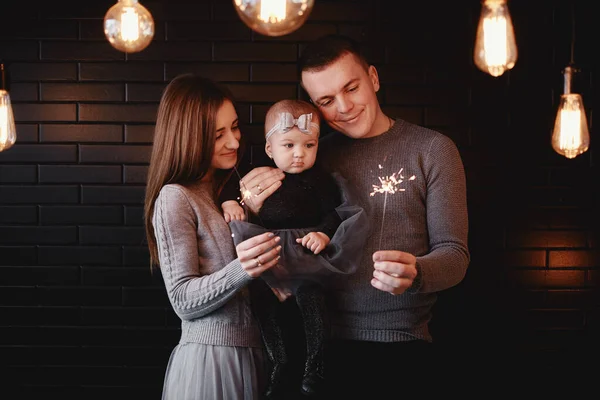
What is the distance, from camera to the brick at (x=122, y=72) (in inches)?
157

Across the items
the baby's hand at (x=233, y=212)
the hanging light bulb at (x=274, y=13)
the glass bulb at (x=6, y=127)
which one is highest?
the hanging light bulb at (x=274, y=13)

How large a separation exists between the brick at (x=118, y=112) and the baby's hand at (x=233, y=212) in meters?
1.16

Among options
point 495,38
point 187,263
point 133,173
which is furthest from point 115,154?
point 495,38

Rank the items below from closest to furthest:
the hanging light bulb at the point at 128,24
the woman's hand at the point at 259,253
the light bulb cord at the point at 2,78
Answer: the woman's hand at the point at 259,253 → the hanging light bulb at the point at 128,24 → the light bulb cord at the point at 2,78

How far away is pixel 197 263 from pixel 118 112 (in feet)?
4.62

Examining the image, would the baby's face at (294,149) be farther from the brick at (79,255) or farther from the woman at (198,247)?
the brick at (79,255)

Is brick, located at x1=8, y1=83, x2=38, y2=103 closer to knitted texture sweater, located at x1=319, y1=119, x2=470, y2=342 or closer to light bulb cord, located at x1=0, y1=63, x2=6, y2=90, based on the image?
light bulb cord, located at x1=0, y1=63, x2=6, y2=90

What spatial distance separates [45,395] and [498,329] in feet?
8.77

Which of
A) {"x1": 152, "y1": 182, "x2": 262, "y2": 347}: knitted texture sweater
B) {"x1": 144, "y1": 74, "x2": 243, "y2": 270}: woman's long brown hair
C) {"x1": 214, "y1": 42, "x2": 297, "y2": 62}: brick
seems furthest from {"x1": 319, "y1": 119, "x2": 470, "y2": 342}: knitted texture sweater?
{"x1": 214, "y1": 42, "x2": 297, "y2": 62}: brick

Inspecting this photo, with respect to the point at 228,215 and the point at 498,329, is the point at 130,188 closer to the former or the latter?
the point at 228,215

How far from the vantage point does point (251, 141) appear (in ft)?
13.0

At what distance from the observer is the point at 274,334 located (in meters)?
2.97

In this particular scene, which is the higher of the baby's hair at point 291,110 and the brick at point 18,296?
the baby's hair at point 291,110

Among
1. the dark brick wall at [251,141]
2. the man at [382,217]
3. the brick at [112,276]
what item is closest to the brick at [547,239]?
the dark brick wall at [251,141]
